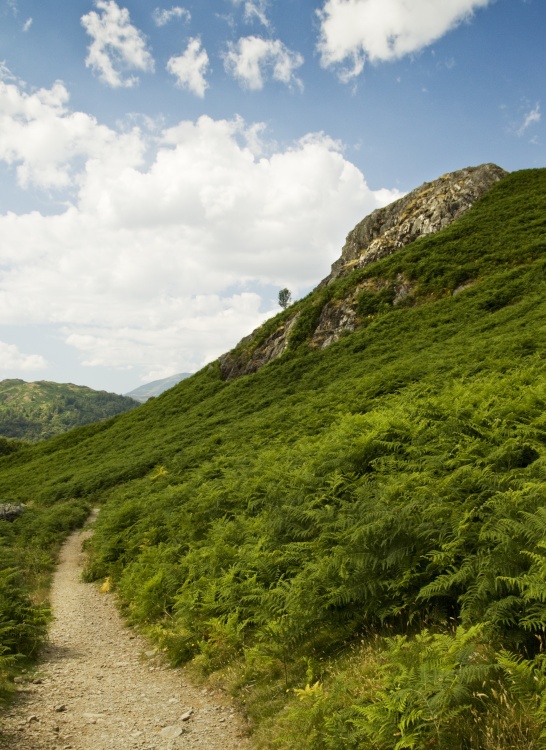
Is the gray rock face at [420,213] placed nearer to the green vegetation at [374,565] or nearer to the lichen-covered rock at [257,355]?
the lichen-covered rock at [257,355]

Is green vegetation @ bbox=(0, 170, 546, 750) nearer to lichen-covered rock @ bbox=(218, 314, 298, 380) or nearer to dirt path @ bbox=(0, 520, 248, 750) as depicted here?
dirt path @ bbox=(0, 520, 248, 750)

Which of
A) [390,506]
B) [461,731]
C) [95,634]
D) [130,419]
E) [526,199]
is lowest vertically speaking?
[95,634]

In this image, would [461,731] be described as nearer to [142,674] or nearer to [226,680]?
[226,680]

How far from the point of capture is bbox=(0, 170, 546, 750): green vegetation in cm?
414

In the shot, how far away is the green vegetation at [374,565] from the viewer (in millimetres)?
4142

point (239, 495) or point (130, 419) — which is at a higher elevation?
point (130, 419)

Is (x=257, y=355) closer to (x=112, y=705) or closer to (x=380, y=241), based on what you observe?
(x=380, y=241)

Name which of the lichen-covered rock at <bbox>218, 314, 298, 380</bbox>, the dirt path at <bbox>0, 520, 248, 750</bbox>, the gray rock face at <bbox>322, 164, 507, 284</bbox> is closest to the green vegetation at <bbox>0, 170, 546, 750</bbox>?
the dirt path at <bbox>0, 520, 248, 750</bbox>

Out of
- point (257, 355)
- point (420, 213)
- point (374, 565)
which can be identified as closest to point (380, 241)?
point (420, 213)

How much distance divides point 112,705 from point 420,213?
196 ft

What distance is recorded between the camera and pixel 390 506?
7449 millimetres

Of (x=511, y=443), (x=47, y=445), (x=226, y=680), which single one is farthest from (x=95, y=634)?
(x=47, y=445)

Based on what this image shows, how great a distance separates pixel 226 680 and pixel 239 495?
6.75 metres

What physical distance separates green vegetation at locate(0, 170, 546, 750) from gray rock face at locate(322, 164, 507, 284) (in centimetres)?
3333
